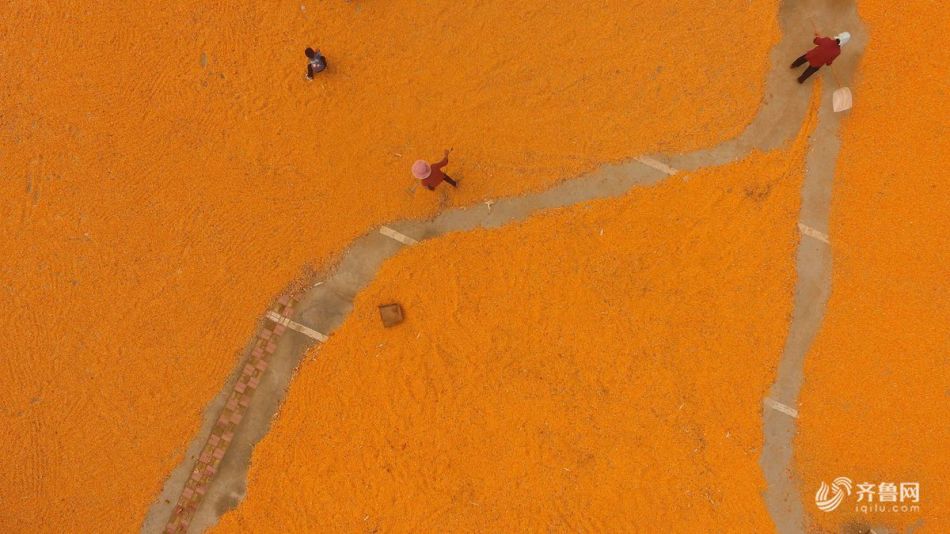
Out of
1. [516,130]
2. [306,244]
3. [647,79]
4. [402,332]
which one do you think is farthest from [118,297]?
[647,79]

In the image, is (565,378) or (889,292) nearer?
(889,292)

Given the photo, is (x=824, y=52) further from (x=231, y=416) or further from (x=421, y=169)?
(x=231, y=416)

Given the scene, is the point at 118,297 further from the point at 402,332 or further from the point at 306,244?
the point at 402,332

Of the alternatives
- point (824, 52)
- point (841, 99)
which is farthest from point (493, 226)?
point (841, 99)

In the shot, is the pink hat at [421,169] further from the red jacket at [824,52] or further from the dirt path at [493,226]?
the red jacket at [824,52]

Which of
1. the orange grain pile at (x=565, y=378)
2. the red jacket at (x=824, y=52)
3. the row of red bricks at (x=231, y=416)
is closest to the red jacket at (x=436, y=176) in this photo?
the orange grain pile at (x=565, y=378)

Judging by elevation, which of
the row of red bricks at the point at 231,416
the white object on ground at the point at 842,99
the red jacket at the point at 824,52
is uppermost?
the red jacket at the point at 824,52

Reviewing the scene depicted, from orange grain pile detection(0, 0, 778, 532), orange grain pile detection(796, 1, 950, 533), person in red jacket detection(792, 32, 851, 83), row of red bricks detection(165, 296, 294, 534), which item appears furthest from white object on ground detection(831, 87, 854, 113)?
row of red bricks detection(165, 296, 294, 534)
